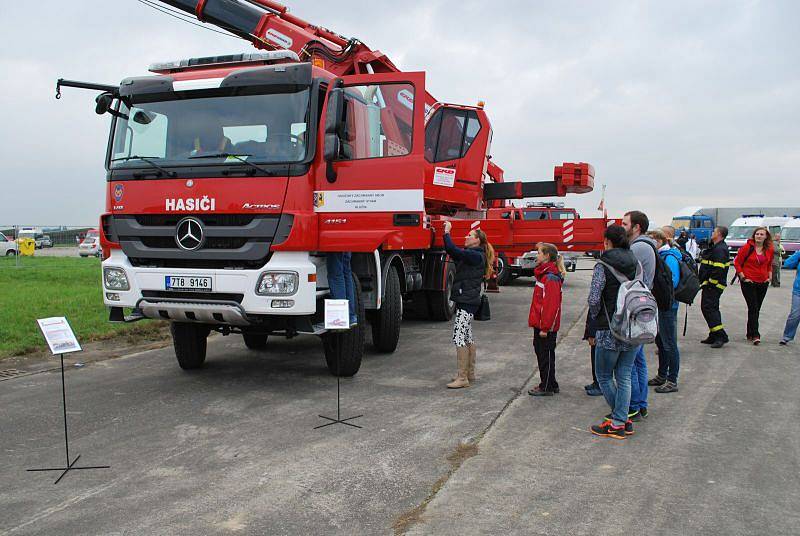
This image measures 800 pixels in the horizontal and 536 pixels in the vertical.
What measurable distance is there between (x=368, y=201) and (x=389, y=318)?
7.29 ft

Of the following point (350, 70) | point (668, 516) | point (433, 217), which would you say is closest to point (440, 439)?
point (668, 516)

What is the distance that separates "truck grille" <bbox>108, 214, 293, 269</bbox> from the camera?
614 centimetres

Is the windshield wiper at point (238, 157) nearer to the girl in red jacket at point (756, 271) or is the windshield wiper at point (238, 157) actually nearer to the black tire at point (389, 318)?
the black tire at point (389, 318)

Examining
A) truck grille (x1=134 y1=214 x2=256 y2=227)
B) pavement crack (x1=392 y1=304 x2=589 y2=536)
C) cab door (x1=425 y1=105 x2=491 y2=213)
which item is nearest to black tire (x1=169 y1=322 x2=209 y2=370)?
truck grille (x1=134 y1=214 x2=256 y2=227)

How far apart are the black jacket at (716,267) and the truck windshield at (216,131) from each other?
21.2 feet

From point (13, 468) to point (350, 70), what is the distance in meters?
7.67

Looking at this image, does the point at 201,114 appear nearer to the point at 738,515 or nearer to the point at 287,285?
the point at 287,285

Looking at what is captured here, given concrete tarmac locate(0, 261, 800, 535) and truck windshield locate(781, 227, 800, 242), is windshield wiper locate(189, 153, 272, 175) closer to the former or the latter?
concrete tarmac locate(0, 261, 800, 535)

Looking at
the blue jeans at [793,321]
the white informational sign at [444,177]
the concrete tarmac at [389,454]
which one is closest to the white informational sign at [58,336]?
the concrete tarmac at [389,454]

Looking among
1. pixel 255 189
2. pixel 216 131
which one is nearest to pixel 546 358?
pixel 255 189

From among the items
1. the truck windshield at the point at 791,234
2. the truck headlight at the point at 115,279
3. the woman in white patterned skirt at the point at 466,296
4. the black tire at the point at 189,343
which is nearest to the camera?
the truck headlight at the point at 115,279

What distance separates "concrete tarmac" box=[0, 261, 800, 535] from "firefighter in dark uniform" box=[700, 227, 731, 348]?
1.50 metres

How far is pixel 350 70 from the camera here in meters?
10.4

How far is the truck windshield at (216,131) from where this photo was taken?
6305 mm
